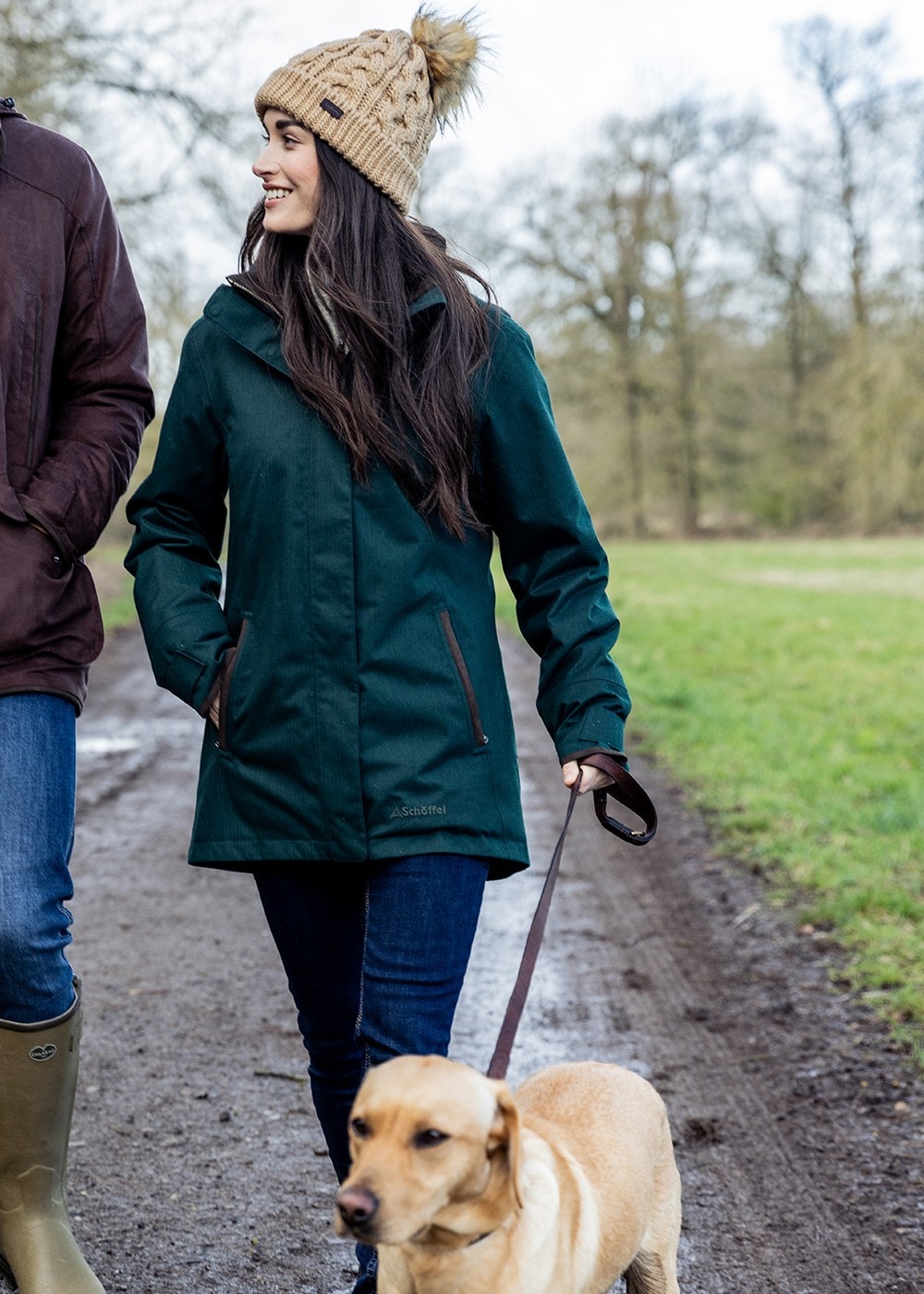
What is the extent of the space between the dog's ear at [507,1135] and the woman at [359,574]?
0.55 metres

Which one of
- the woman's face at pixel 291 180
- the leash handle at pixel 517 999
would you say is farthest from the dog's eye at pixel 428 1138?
the woman's face at pixel 291 180

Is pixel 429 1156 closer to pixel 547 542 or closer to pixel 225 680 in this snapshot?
pixel 225 680

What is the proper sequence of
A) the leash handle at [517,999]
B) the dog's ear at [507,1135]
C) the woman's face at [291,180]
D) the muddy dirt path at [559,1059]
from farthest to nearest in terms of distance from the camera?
the muddy dirt path at [559,1059]
the woman's face at [291,180]
the leash handle at [517,999]
the dog's ear at [507,1135]

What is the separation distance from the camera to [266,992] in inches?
205

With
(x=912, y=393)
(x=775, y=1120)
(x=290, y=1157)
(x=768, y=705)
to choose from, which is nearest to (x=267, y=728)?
(x=290, y=1157)

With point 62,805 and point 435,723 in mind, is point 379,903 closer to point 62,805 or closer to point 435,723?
point 435,723

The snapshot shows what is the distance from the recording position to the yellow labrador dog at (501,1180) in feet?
6.22

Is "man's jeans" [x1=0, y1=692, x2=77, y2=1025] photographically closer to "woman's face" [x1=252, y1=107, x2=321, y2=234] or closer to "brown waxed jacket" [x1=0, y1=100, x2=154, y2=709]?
"brown waxed jacket" [x1=0, y1=100, x2=154, y2=709]

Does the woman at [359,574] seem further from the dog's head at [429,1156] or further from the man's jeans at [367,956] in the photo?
the dog's head at [429,1156]

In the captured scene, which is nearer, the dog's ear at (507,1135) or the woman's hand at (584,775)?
the dog's ear at (507,1135)

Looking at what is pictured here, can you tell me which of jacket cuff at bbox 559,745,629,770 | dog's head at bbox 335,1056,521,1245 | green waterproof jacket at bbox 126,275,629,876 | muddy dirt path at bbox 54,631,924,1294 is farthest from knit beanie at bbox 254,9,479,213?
muddy dirt path at bbox 54,631,924,1294

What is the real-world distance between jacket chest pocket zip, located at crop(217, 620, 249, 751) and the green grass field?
2846 millimetres

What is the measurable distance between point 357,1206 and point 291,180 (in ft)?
6.28

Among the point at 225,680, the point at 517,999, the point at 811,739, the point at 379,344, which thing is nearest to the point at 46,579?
the point at 225,680
